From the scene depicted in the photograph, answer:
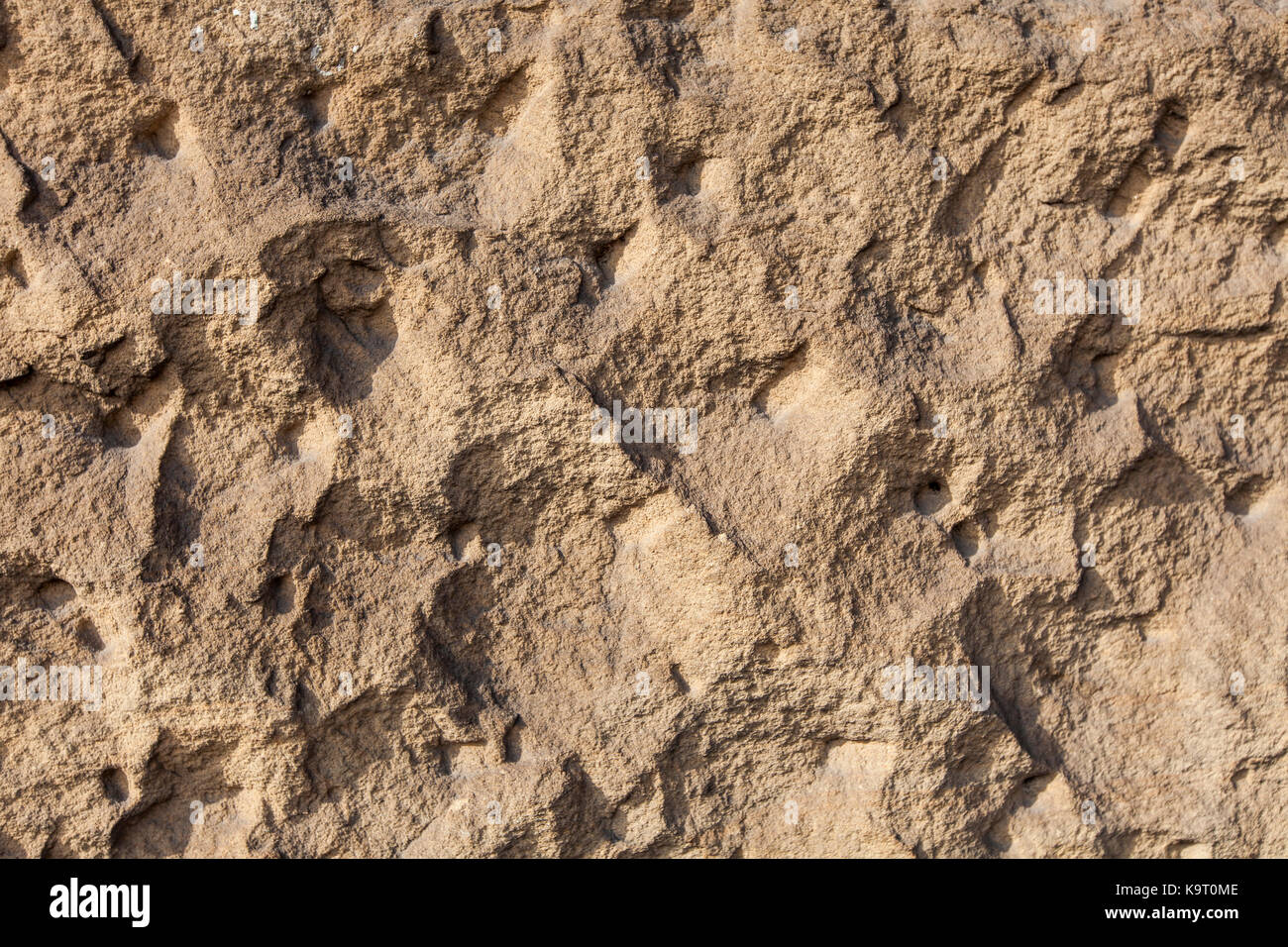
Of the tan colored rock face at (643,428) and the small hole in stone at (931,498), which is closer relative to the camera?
the tan colored rock face at (643,428)

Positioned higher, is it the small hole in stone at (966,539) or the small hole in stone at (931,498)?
the small hole in stone at (931,498)

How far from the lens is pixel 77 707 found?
7.68 ft

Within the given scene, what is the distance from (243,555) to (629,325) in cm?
93

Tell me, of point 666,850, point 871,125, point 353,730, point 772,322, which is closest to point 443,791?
point 353,730

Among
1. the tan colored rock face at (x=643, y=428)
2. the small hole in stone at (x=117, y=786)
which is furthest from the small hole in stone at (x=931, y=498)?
the small hole in stone at (x=117, y=786)

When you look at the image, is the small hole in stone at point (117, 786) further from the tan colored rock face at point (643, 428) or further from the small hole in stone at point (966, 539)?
the small hole in stone at point (966, 539)

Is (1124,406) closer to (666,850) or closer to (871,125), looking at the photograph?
(871,125)

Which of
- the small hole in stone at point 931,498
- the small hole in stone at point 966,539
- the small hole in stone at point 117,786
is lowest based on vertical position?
the small hole in stone at point 117,786

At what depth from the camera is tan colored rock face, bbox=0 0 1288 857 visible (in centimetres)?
230

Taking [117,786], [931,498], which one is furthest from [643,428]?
[117,786]

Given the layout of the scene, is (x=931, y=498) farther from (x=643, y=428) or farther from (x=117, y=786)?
(x=117, y=786)

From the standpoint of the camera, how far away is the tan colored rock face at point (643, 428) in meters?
2.30

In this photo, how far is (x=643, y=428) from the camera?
94.8 inches

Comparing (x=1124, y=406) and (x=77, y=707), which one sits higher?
(x=1124, y=406)
